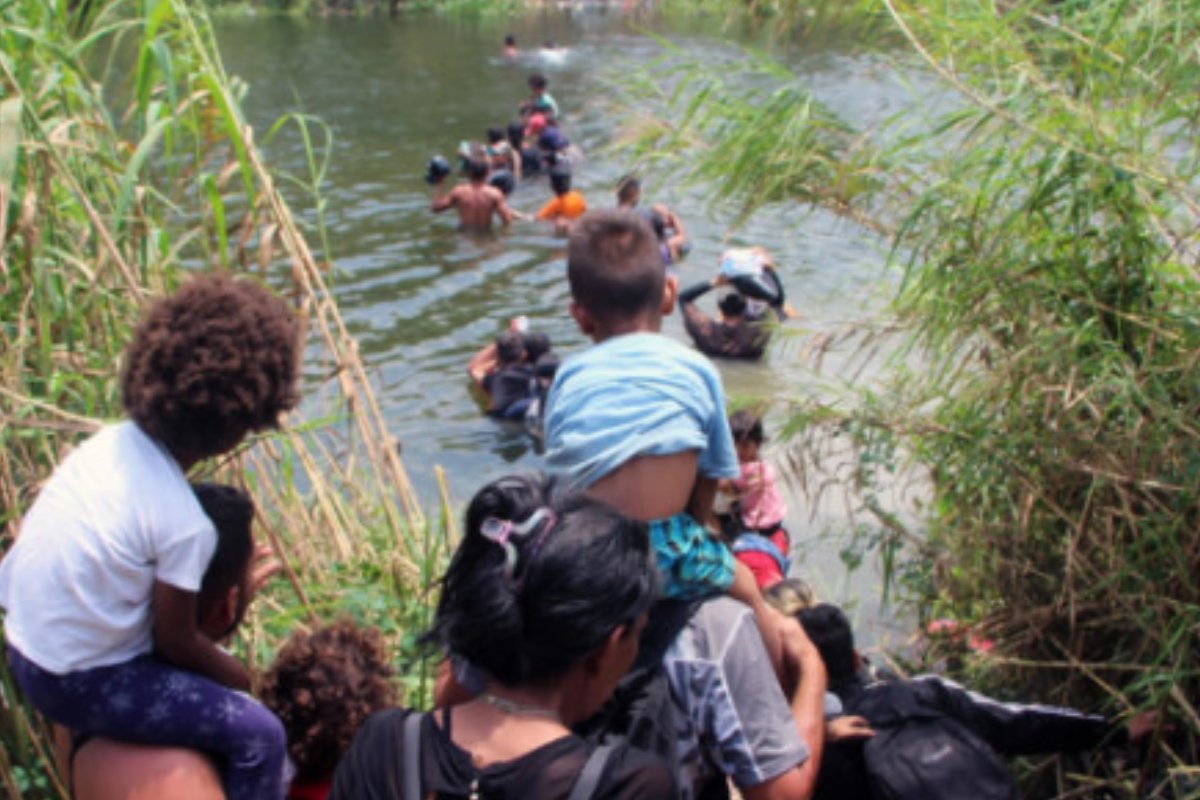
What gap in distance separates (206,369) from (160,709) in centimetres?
63

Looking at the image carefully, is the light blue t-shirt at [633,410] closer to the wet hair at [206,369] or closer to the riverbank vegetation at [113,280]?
the wet hair at [206,369]

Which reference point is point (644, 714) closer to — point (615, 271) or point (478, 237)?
point (615, 271)

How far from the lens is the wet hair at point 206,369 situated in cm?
247

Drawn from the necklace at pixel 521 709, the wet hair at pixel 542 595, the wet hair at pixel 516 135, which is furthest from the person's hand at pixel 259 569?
the wet hair at pixel 516 135

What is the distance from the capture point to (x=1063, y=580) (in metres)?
3.77

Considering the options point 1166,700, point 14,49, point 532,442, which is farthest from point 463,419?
point 1166,700

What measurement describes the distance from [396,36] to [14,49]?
27568mm

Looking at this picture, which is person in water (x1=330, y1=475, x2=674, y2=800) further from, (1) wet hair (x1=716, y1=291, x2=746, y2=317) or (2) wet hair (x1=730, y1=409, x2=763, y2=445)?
(1) wet hair (x1=716, y1=291, x2=746, y2=317)

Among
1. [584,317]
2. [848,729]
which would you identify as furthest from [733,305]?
[584,317]

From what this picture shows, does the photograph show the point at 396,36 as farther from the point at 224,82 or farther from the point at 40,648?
the point at 40,648

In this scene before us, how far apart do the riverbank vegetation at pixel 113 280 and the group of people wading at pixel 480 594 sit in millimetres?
676

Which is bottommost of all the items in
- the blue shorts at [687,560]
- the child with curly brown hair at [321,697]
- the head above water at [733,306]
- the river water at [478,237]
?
the river water at [478,237]

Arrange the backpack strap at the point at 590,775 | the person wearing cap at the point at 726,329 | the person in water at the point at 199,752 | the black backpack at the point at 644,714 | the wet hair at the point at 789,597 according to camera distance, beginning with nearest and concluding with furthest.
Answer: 1. the backpack strap at the point at 590,775
2. the black backpack at the point at 644,714
3. the person in water at the point at 199,752
4. the wet hair at the point at 789,597
5. the person wearing cap at the point at 726,329

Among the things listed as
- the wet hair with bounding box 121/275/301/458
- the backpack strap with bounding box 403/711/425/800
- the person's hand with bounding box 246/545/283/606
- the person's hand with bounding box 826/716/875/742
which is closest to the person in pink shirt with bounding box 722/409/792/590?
the person's hand with bounding box 826/716/875/742
